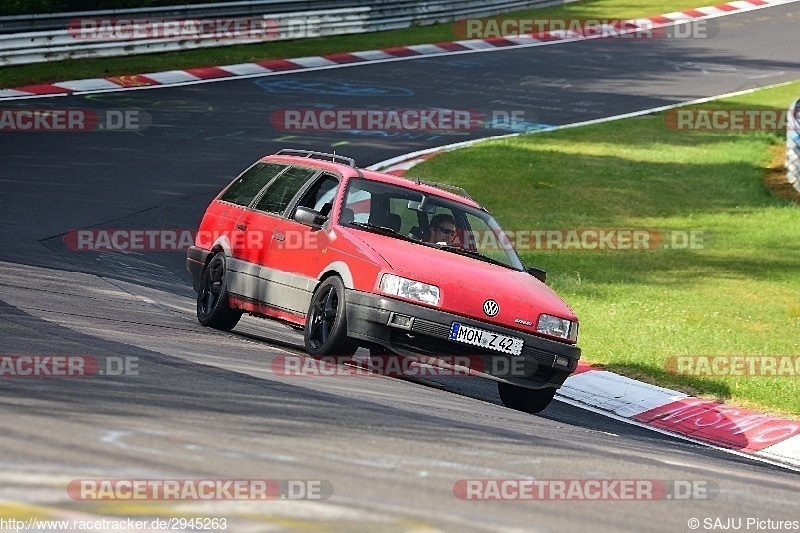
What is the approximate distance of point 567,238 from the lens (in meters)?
20.0

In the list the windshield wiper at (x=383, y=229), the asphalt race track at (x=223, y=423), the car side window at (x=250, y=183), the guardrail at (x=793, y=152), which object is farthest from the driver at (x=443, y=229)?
the guardrail at (x=793, y=152)

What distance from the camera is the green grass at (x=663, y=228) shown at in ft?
46.3

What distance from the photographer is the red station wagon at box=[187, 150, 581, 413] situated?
1028cm

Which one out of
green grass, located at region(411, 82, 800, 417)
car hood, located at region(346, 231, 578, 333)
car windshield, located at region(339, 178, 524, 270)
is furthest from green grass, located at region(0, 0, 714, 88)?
car hood, located at region(346, 231, 578, 333)

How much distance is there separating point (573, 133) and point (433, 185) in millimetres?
A: 15916

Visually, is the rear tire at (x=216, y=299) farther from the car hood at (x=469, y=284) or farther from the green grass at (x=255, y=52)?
the green grass at (x=255, y=52)

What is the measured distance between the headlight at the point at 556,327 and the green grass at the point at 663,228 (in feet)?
7.78

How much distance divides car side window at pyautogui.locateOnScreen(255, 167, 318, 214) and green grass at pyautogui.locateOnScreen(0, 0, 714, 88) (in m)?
15.1

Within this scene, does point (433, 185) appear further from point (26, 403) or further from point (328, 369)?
point (26, 403)

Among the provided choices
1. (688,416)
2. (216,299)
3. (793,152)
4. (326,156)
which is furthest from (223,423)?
(793,152)

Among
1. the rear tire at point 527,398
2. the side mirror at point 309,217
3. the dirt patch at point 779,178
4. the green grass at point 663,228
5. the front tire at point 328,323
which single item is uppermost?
the side mirror at point 309,217

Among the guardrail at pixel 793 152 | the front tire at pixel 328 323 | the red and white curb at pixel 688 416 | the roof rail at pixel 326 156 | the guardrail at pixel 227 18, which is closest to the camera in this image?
the front tire at pixel 328 323

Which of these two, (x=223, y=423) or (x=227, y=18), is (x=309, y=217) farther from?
(x=227, y=18)

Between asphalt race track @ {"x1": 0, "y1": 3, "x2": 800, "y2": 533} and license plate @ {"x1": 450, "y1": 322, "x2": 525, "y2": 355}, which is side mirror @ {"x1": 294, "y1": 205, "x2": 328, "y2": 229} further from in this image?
license plate @ {"x1": 450, "y1": 322, "x2": 525, "y2": 355}
